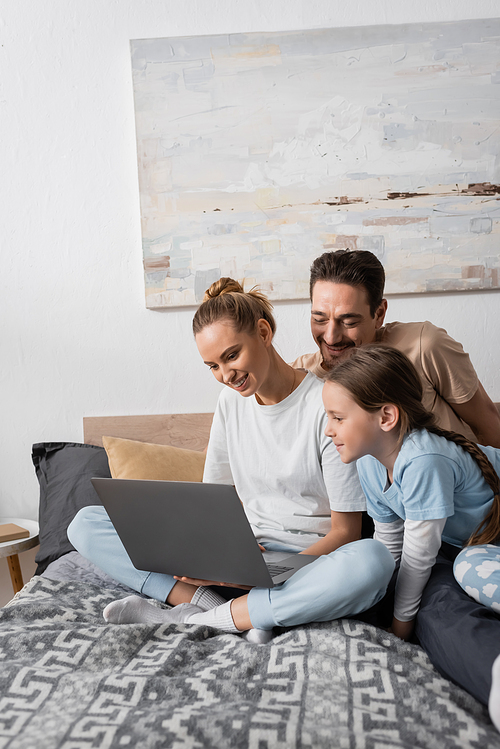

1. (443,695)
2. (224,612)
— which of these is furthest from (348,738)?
(224,612)

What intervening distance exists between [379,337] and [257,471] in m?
0.45

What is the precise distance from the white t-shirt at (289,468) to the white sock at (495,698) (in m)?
0.47

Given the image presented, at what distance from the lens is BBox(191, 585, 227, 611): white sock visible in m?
1.22

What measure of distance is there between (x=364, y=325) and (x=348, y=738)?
0.88 metres

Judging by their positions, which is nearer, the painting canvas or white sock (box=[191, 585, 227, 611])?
white sock (box=[191, 585, 227, 611])

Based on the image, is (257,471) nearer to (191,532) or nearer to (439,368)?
(191,532)

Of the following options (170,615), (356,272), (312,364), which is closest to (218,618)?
(170,615)

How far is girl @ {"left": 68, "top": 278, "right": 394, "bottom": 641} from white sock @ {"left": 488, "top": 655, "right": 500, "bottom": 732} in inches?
11.9

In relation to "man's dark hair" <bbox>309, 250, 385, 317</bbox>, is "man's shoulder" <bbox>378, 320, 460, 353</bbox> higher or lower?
lower

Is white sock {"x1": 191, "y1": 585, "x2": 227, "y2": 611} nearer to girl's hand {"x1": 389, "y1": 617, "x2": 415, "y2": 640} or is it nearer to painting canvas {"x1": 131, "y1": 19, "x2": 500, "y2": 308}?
girl's hand {"x1": 389, "y1": 617, "x2": 415, "y2": 640}

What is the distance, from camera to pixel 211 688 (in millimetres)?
876

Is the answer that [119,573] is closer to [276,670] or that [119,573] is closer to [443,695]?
[276,670]

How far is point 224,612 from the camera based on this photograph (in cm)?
113

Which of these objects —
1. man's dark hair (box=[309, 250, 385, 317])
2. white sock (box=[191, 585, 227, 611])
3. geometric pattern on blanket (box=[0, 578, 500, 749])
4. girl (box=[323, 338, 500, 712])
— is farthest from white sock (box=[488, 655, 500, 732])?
man's dark hair (box=[309, 250, 385, 317])
